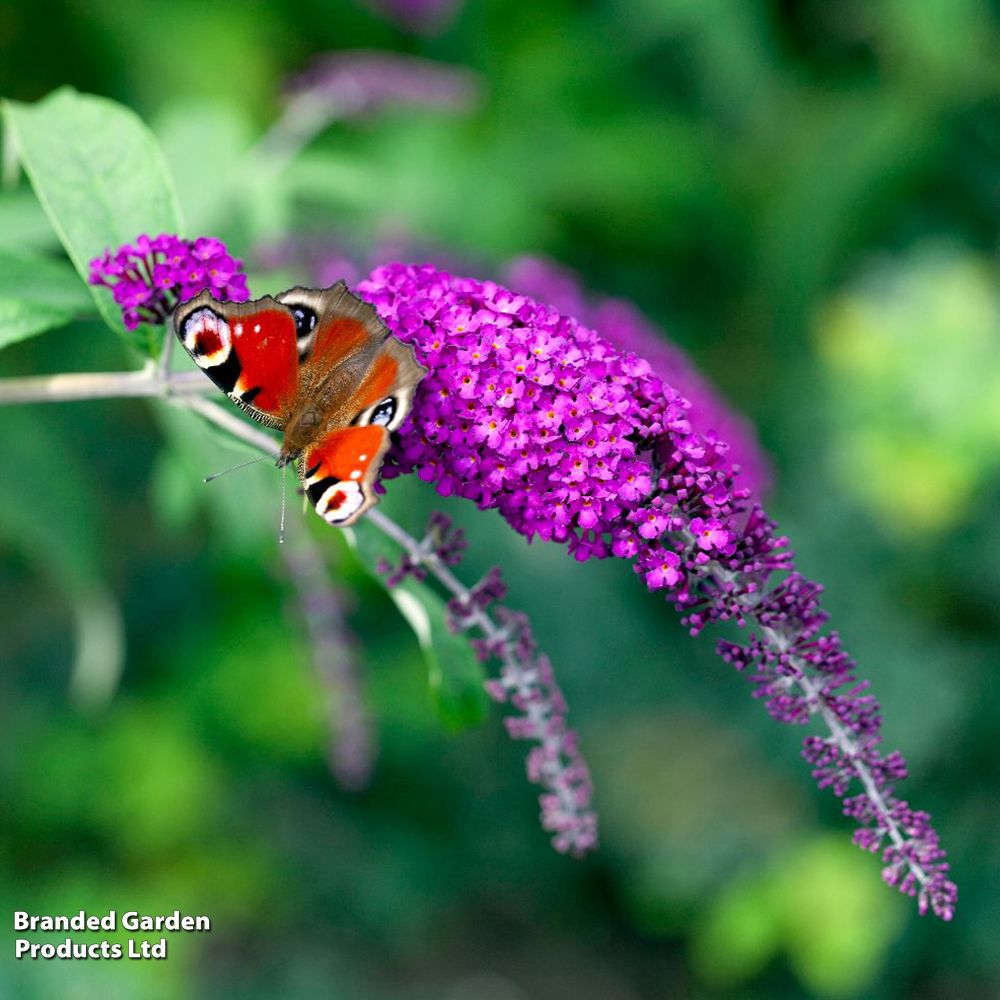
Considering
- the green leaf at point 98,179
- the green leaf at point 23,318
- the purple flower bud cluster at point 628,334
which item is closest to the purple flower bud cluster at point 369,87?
the purple flower bud cluster at point 628,334

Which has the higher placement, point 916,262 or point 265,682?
point 916,262

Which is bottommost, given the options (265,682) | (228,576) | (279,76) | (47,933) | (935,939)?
(935,939)

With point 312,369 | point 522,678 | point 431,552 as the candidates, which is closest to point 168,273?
point 312,369

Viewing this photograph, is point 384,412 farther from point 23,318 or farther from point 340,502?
point 23,318

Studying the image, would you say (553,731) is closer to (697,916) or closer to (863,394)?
(863,394)


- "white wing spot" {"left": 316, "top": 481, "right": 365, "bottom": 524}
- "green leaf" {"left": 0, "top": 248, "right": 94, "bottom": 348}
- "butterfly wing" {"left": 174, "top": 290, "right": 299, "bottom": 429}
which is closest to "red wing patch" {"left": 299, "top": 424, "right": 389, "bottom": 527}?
"white wing spot" {"left": 316, "top": 481, "right": 365, "bottom": 524}

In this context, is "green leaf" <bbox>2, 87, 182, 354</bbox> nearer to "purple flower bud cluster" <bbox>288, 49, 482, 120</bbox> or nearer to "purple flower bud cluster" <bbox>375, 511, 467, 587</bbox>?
"purple flower bud cluster" <bbox>375, 511, 467, 587</bbox>

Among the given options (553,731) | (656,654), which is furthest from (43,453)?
(656,654)
